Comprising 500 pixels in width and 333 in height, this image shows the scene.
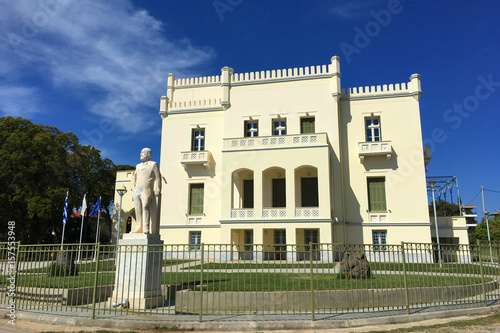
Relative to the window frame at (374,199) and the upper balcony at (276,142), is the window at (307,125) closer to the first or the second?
the upper balcony at (276,142)

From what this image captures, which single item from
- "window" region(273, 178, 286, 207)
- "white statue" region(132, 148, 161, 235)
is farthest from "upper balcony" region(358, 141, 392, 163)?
"white statue" region(132, 148, 161, 235)

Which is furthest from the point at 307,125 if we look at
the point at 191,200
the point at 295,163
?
the point at 191,200

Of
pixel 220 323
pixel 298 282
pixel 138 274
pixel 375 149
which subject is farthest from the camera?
pixel 375 149

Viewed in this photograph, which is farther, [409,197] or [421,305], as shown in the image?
[409,197]

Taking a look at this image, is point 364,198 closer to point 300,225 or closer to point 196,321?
point 300,225

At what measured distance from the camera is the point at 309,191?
84.2ft

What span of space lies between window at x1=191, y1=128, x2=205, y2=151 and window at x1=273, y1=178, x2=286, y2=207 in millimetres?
6703

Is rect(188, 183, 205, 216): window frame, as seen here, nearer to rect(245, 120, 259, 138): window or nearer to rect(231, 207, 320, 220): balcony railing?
rect(231, 207, 320, 220): balcony railing

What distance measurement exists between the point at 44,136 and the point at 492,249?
106ft

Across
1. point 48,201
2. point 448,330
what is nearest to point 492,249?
point 448,330

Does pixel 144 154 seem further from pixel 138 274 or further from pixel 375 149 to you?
pixel 375 149

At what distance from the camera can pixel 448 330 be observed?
7.47 m

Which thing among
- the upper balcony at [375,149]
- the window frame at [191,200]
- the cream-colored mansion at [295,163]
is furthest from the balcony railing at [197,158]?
the upper balcony at [375,149]

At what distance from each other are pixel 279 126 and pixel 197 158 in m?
6.85
